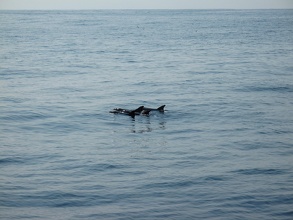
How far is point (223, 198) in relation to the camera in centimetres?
1586

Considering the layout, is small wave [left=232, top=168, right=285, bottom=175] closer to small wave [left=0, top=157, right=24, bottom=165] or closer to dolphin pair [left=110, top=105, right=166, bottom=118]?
small wave [left=0, top=157, right=24, bottom=165]

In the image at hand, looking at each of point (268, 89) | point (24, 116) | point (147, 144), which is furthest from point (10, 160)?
point (268, 89)

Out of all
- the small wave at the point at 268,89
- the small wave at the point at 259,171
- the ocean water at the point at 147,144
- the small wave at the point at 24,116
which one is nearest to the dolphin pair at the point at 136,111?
the ocean water at the point at 147,144

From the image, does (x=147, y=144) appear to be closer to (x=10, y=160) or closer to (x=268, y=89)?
(x=10, y=160)

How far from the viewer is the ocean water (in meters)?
15.4

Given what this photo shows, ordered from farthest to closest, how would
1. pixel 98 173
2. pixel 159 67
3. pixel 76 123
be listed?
pixel 159 67 → pixel 76 123 → pixel 98 173

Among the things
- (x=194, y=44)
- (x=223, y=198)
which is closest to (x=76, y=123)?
(x=223, y=198)

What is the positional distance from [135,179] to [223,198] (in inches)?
140

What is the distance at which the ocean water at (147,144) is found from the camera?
15438 mm

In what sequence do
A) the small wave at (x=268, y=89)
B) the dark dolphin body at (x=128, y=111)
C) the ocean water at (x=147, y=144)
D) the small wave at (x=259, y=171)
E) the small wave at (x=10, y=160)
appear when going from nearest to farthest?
the ocean water at (x=147, y=144) < the small wave at (x=259, y=171) < the small wave at (x=10, y=160) < the dark dolphin body at (x=128, y=111) < the small wave at (x=268, y=89)

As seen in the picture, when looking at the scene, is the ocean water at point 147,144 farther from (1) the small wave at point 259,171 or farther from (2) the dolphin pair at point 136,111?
(2) the dolphin pair at point 136,111

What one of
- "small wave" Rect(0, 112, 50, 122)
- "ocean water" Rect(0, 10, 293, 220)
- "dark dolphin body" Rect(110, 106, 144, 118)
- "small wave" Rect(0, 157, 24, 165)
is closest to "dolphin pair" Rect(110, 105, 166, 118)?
"dark dolphin body" Rect(110, 106, 144, 118)

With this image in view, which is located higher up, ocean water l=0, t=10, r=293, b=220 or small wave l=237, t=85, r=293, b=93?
small wave l=237, t=85, r=293, b=93

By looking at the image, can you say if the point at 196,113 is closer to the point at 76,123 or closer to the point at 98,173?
the point at 76,123
